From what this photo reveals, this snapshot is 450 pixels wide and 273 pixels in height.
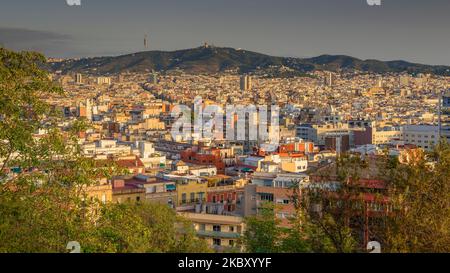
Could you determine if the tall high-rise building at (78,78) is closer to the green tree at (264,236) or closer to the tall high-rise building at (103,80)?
the tall high-rise building at (103,80)

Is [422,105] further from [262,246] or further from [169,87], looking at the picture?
[262,246]

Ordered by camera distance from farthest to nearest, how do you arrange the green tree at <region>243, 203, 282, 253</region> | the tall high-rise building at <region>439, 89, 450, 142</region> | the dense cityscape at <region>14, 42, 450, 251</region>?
1. the tall high-rise building at <region>439, 89, 450, 142</region>
2. the dense cityscape at <region>14, 42, 450, 251</region>
3. the green tree at <region>243, 203, 282, 253</region>

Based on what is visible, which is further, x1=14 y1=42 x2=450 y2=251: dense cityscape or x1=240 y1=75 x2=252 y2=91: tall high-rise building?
x1=240 y1=75 x2=252 y2=91: tall high-rise building

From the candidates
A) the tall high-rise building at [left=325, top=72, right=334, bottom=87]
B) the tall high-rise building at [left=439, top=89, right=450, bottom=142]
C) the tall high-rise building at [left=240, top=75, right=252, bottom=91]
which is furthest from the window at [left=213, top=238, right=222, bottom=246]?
the tall high-rise building at [left=325, top=72, right=334, bottom=87]

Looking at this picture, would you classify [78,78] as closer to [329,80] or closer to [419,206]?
[329,80]

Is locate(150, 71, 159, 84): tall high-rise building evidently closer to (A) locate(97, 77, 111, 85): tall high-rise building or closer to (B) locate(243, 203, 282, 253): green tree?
(A) locate(97, 77, 111, 85): tall high-rise building

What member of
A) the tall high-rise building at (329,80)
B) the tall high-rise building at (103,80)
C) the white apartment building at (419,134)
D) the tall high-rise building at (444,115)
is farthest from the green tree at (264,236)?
the tall high-rise building at (329,80)

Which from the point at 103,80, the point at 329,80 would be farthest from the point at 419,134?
the point at 103,80

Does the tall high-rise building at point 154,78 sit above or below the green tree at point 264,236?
above
